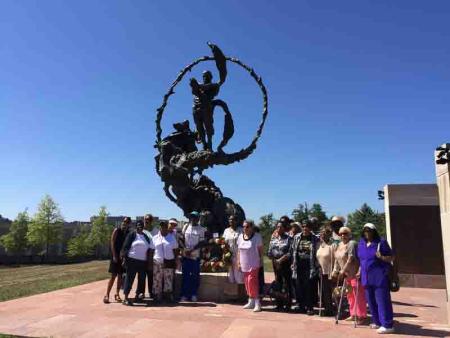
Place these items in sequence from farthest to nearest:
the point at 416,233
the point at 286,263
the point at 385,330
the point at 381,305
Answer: the point at 416,233 → the point at 286,263 → the point at 381,305 → the point at 385,330

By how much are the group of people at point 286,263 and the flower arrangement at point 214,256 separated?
8.7 inches

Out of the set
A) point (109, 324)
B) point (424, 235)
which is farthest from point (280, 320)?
point (424, 235)

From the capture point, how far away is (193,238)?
7.99m

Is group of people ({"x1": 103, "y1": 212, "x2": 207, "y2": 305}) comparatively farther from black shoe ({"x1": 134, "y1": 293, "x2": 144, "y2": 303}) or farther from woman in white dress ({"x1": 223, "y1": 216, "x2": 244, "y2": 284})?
woman in white dress ({"x1": 223, "y1": 216, "x2": 244, "y2": 284})

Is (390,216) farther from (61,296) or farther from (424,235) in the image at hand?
(61,296)

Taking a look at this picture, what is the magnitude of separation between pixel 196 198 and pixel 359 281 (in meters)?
5.60

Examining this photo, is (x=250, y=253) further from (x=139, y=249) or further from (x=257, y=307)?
(x=139, y=249)

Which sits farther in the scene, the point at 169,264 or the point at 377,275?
the point at 169,264

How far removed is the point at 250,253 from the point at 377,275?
235 centimetres

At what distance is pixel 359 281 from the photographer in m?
6.15

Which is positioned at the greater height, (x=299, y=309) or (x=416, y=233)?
(x=416, y=233)

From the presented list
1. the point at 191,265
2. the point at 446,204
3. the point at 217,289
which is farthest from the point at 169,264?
the point at 446,204

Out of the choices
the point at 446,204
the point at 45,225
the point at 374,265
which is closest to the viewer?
the point at 374,265

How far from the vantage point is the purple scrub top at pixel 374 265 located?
570 cm
